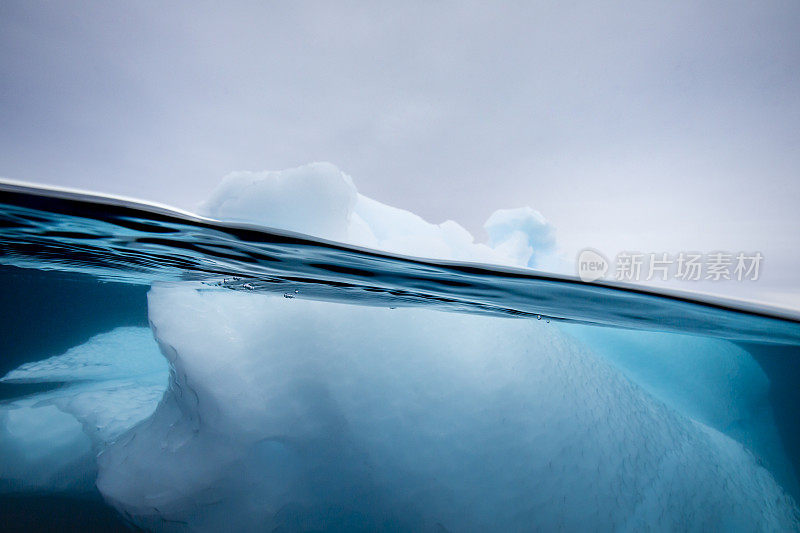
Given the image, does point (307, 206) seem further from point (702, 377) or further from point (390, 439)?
point (702, 377)

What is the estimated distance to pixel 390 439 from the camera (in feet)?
15.3

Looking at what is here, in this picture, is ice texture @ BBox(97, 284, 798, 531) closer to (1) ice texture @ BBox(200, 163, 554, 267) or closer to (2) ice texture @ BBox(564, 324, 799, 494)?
(1) ice texture @ BBox(200, 163, 554, 267)

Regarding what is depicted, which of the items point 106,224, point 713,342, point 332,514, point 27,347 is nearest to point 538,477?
point 332,514

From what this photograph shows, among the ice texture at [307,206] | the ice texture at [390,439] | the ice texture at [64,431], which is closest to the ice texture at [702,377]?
the ice texture at [390,439]

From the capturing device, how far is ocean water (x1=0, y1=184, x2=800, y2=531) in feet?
14.2

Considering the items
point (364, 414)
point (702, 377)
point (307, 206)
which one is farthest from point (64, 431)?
point (702, 377)

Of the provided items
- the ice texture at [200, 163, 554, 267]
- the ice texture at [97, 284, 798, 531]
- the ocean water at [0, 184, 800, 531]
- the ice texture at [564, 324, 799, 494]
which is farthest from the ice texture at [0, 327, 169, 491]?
the ice texture at [564, 324, 799, 494]

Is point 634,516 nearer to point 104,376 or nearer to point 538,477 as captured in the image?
point 538,477

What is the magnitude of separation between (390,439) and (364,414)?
50 cm

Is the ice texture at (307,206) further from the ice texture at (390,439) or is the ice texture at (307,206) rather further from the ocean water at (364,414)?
the ice texture at (390,439)

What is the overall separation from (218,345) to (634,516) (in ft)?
20.9

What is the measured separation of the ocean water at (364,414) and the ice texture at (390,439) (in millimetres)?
24

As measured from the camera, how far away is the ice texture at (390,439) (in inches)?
170

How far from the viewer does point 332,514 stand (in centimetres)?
436
